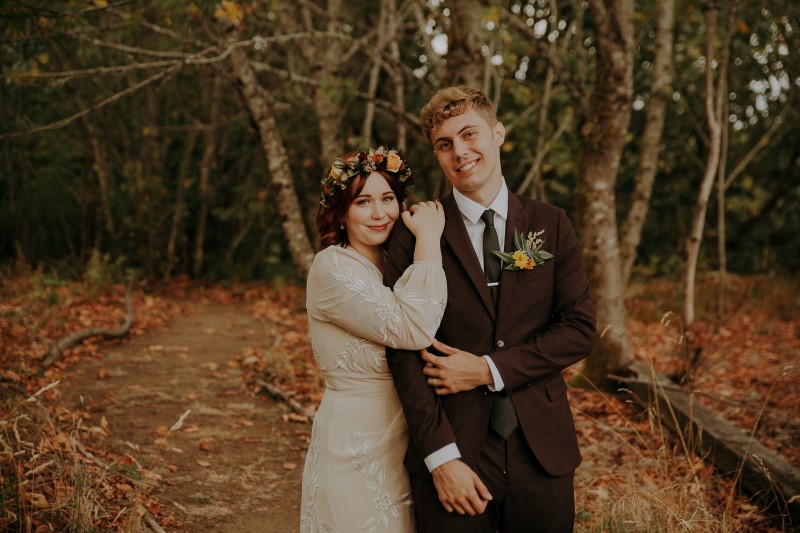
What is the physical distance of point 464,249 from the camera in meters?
2.43

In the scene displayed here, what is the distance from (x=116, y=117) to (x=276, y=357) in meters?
8.28

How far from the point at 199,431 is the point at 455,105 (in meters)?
3.96

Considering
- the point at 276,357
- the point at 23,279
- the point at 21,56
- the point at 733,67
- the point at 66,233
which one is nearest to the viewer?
the point at 21,56

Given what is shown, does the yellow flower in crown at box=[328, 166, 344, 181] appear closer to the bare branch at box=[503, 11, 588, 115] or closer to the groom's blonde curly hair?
the groom's blonde curly hair

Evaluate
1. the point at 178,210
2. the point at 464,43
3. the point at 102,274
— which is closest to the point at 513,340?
the point at 464,43

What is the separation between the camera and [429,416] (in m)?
2.25

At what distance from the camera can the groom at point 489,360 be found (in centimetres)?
225

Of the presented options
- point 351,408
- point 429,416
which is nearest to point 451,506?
point 429,416

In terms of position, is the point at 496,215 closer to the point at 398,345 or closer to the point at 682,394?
the point at 398,345

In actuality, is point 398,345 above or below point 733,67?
below

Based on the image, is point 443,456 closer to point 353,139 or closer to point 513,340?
point 513,340

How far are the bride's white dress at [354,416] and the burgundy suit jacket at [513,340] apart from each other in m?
0.13

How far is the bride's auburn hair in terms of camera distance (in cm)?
263

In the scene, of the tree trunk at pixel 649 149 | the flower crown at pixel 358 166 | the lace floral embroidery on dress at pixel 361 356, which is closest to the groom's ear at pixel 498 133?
the flower crown at pixel 358 166
